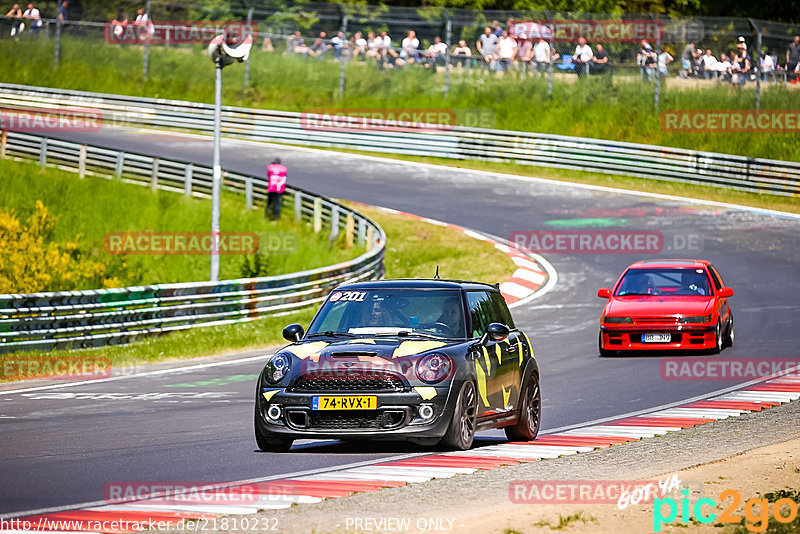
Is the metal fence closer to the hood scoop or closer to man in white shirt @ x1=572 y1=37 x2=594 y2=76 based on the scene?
man in white shirt @ x1=572 y1=37 x2=594 y2=76

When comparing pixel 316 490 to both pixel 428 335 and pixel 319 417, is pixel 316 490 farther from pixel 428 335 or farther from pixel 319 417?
pixel 428 335

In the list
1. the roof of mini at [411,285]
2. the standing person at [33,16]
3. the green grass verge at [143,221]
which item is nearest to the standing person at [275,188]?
the green grass verge at [143,221]

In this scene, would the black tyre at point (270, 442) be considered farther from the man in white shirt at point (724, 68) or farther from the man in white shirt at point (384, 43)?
the man in white shirt at point (384, 43)

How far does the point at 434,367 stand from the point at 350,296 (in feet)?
4.39

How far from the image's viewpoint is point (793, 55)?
3653cm

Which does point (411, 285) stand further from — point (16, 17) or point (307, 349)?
point (16, 17)

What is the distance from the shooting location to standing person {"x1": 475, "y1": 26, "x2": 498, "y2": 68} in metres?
40.6

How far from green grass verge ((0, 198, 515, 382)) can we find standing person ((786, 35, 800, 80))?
1132 centimetres

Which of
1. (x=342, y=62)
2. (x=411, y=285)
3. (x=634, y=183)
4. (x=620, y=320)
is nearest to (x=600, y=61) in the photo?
(x=634, y=183)

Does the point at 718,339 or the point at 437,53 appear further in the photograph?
the point at 437,53

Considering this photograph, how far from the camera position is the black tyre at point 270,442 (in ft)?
35.0

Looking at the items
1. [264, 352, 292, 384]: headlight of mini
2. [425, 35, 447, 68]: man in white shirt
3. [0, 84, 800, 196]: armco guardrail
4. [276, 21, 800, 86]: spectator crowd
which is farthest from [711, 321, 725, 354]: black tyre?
[425, 35, 447, 68]: man in white shirt

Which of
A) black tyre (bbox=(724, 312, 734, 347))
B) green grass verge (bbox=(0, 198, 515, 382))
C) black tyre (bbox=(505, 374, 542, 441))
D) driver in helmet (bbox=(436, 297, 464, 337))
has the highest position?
driver in helmet (bbox=(436, 297, 464, 337))

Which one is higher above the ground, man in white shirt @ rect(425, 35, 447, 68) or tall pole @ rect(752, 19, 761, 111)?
tall pole @ rect(752, 19, 761, 111)
